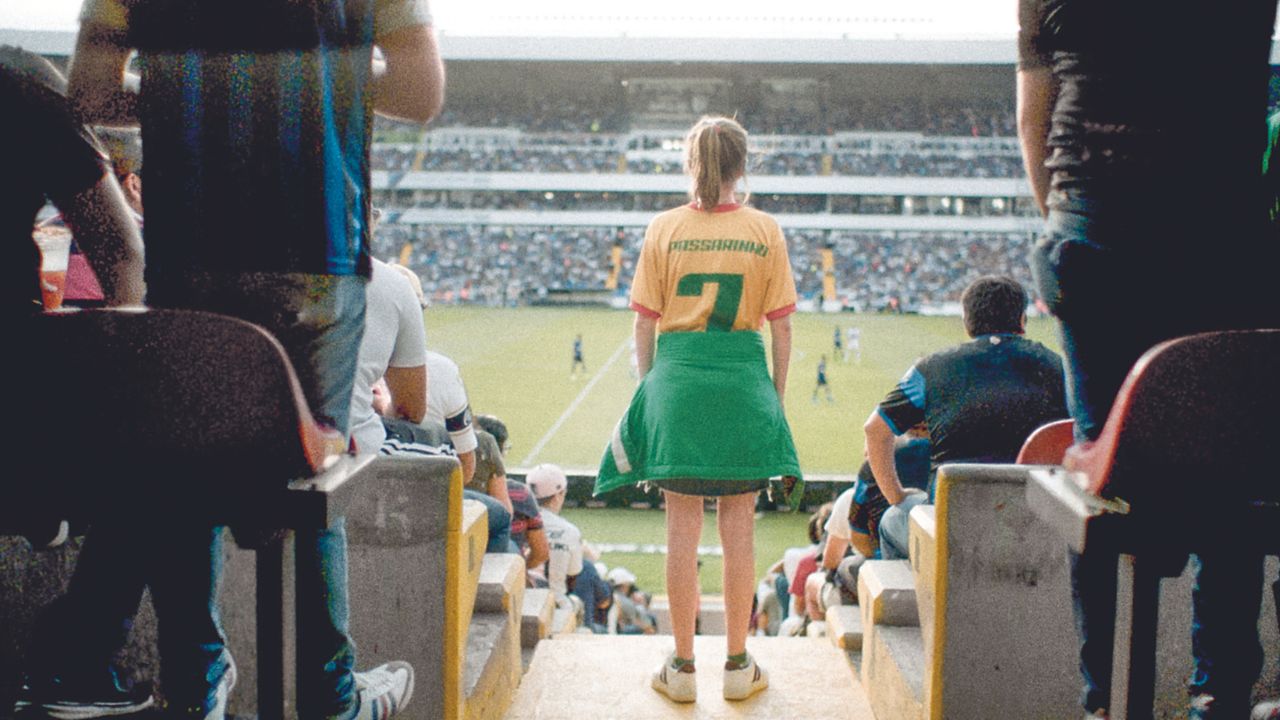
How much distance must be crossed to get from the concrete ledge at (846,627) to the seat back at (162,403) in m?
2.33

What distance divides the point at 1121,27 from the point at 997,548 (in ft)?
4.15

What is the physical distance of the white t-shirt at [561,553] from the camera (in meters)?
4.71

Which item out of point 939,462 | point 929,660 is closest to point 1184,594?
point 929,660

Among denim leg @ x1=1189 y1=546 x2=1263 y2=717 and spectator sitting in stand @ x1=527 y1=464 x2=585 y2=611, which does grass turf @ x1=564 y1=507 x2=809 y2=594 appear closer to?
spectator sitting in stand @ x1=527 y1=464 x2=585 y2=611

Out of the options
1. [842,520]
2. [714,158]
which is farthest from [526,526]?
[714,158]

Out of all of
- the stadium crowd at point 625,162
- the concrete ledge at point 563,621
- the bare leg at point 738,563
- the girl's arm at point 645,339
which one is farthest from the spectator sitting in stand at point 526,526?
the stadium crowd at point 625,162

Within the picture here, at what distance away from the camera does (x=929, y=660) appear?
7.54 feet

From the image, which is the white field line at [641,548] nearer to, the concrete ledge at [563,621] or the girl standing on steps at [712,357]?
the concrete ledge at [563,621]

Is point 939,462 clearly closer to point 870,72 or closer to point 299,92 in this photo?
point 299,92

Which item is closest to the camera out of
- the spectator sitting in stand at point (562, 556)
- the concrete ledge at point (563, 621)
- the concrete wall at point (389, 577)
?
the concrete wall at point (389, 577)

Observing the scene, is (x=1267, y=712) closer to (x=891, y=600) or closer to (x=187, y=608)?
(x=891, y=600)

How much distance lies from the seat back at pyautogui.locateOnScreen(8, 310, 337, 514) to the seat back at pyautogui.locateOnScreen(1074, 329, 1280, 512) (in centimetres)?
101

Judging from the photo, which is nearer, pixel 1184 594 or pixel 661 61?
pixel 1184 594

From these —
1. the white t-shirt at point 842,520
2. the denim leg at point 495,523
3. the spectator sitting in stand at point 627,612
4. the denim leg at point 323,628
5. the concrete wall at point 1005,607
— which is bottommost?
the spectator sitting in stand at point 627,612
